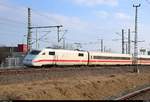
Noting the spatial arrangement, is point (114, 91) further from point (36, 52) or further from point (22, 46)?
point (22, 46)

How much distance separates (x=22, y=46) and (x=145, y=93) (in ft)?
261

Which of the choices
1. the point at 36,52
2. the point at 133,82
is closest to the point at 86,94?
the point at 133,82

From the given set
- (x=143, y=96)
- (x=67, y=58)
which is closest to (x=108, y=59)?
(x=67, y=58)

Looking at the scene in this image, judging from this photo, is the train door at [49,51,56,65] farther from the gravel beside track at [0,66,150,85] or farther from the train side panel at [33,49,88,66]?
the gravel beside track at [0,66,150,85]

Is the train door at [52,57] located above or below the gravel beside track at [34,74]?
above

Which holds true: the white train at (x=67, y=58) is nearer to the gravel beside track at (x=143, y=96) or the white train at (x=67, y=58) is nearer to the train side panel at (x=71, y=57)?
the train side panel at (x=71, y=57)

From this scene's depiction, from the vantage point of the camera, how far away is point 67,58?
51.2m

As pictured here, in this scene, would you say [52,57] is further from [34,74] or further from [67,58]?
[34,74]

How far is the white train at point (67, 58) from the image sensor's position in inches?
1783

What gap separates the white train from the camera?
149 feet

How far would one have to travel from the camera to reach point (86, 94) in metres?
19.5

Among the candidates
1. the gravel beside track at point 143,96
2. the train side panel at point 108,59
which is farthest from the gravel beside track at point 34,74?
the train side panel at point 108,59

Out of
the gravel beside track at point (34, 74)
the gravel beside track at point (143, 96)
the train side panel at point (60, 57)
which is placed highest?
the train side panel at point (60, 57)

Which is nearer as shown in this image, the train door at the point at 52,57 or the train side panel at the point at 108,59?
the train door at the point at 52,57
